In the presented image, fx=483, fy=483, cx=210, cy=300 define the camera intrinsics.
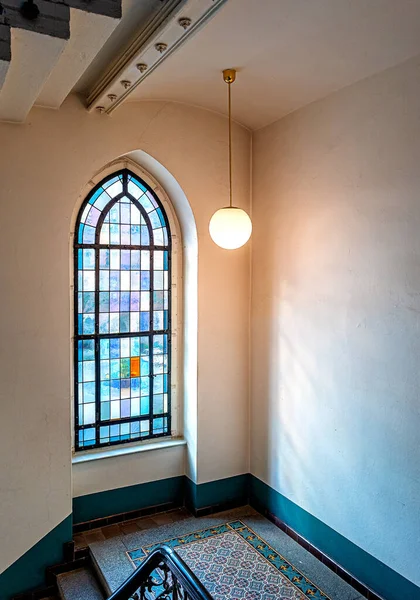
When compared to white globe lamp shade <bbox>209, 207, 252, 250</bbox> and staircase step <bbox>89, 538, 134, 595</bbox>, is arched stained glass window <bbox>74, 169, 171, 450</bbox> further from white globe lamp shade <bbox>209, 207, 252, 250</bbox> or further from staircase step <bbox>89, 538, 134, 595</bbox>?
white globe lamp shade <bbox>209, 207, 252, 250</bbox>

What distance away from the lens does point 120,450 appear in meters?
3.79

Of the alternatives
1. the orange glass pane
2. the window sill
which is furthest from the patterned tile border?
the orange glass pane

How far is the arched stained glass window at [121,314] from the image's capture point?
372 centimetres

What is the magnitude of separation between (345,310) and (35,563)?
2635 millimetres

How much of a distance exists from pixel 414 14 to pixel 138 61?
1359mm

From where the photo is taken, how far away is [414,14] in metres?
2.25

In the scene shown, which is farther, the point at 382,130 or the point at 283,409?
the point at 283,409

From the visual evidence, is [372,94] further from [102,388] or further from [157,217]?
[102,388]

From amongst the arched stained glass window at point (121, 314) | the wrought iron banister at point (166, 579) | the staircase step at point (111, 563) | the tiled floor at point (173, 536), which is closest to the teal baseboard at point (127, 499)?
the tiled floor at point (173, 536)

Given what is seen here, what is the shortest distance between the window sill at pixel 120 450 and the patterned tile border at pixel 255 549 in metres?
0.68

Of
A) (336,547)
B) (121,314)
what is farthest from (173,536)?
(121,314)

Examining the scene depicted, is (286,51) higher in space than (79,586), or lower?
higher

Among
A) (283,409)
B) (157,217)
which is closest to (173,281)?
(157,217)

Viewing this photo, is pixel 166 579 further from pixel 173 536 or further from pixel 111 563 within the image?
pixel 173 536
